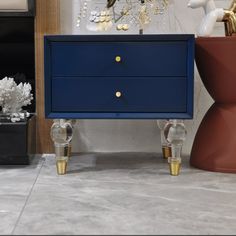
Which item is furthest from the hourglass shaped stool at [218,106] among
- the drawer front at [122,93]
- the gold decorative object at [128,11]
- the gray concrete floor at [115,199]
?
the gold decorative object at [128,11]

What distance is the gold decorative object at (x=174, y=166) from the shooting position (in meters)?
1.63

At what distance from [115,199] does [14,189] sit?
1.06 ft

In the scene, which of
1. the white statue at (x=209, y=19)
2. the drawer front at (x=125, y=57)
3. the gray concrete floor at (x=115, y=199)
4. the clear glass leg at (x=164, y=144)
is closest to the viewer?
the gray concrete floor at (x=115, y=199)

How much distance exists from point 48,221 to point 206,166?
0.73m

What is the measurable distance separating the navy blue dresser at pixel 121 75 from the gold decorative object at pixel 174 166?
15 cm

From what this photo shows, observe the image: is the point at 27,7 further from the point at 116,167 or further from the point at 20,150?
the point at 116,167

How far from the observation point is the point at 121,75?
5.15 ft

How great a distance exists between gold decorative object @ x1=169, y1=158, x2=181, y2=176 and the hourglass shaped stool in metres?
0.14

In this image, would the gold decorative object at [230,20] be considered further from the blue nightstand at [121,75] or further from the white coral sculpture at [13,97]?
the white coral sculpture at [13,97]

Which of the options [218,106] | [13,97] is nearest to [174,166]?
[218,106]

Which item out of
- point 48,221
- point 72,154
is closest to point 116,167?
point 72,154

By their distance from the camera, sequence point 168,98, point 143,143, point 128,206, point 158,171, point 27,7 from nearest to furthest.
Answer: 1. point 128,206
2. point 168,98
3. point 158,171
4. point 27,7
5. point 143,143

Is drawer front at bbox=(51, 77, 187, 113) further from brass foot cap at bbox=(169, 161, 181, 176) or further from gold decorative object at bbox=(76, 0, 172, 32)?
gold decorative object at bbox=(76, 0, 172, 32)

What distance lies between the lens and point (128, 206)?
51.0 inches
